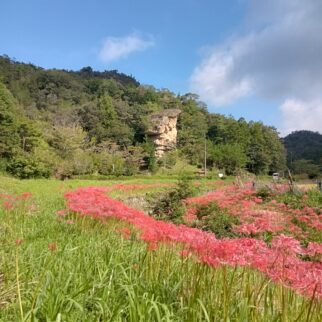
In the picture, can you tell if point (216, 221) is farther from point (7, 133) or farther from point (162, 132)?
point (162, 132)

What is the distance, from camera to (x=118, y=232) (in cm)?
621

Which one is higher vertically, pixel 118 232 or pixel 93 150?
pixel 93 150

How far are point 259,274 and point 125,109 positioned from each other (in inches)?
2712

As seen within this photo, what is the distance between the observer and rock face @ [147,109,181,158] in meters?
66.6

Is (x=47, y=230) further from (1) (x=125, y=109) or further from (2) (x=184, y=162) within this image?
(1) (x=125, y=109)

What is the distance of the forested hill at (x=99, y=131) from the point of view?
Result: 138 ft

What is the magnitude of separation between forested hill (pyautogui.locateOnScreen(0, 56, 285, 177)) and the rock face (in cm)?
147

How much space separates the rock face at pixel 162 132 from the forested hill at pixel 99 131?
4.82ft

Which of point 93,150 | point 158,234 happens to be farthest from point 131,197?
point 93,150

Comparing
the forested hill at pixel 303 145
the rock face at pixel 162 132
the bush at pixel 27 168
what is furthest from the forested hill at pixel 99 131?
the forested hill at pixel 303 145

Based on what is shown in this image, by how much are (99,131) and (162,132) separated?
11678 mm

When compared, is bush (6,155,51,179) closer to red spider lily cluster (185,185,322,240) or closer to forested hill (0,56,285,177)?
forested hill (0,56,285,177)

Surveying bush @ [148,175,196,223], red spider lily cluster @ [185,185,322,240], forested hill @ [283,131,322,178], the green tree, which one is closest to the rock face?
the green tree

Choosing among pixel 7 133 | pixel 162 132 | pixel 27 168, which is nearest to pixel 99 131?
pixel 162 132
